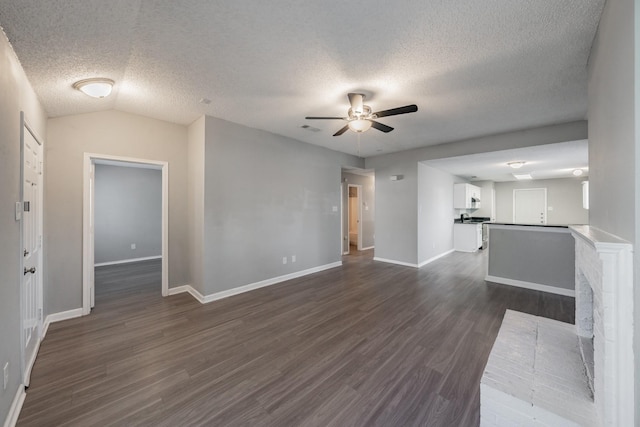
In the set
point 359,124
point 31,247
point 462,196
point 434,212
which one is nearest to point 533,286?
point 434,212

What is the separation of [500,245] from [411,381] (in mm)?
3799

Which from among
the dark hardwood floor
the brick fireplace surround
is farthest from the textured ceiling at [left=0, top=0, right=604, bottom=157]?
the dark hardwood floor

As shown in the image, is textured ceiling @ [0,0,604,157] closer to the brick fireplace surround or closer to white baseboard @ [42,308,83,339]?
the brick fireplace surround

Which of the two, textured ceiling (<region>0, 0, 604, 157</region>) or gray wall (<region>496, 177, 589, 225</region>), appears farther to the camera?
gray wall (<region>496, 177, 589, 225</region>)

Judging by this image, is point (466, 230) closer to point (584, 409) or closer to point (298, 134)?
point (298, 134)

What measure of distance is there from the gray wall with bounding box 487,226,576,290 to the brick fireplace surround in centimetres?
246

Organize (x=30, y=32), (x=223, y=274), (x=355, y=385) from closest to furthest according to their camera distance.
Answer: (x=30, y=32)
(x=355, y=385)
(x=223, y=274)

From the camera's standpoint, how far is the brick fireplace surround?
115cm

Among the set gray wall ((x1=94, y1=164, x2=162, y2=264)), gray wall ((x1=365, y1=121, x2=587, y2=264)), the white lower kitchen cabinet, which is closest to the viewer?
gray wall ((x1=365, y1=121, x2=587, y2=264))

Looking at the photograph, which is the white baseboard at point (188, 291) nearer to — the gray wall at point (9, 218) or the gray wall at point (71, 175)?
the gray wall at point (71, 175)

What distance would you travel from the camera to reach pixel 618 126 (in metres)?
1.34

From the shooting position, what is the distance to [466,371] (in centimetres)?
214

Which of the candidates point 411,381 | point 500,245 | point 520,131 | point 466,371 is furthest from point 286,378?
point 520,131

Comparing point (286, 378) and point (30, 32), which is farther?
point (286, 378)
